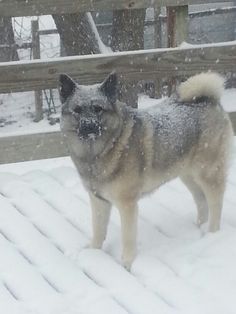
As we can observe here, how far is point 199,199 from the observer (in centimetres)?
405

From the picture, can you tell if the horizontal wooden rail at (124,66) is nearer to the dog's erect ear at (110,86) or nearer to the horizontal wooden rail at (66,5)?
the horizontal wooden rail at (66,5)

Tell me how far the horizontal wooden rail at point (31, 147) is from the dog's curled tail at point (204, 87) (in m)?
1.28

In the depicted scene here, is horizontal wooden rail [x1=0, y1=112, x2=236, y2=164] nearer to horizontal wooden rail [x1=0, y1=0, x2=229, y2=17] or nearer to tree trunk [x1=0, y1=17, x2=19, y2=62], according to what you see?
horizontal wooden rail [x1=0, y1=0, x2=229, y2=17]

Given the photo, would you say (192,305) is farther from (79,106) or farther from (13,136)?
(13,136)

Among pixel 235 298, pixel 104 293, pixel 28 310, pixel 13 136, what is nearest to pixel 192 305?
pixel 235 298

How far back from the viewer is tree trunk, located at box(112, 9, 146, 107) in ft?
19.6

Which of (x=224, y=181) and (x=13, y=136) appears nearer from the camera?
(x=224, y=181)

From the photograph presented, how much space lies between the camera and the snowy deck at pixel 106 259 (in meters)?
3.08

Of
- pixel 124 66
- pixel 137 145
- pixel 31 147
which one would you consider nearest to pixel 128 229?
pixel 137 145

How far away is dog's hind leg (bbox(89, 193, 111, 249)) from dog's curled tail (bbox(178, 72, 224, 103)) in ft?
2.76

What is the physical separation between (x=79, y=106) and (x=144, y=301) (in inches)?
42.0

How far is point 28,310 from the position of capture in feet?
10.00

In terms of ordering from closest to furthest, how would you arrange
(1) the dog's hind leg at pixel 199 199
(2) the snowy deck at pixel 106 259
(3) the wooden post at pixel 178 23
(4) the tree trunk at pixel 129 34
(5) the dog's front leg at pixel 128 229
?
1. (2) the snowy deck at pixel 106 259
2. (5) the dog's front leg at pixel 128 229
3. (1) the dog's hind leg at pixel 199 199
4. (3) the wooden post at pixel 178 23
5. (4) the tree trunk at pixel 129 34

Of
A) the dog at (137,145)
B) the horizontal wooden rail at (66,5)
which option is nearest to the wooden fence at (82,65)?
the horizontal wooden rail at (66,5)
